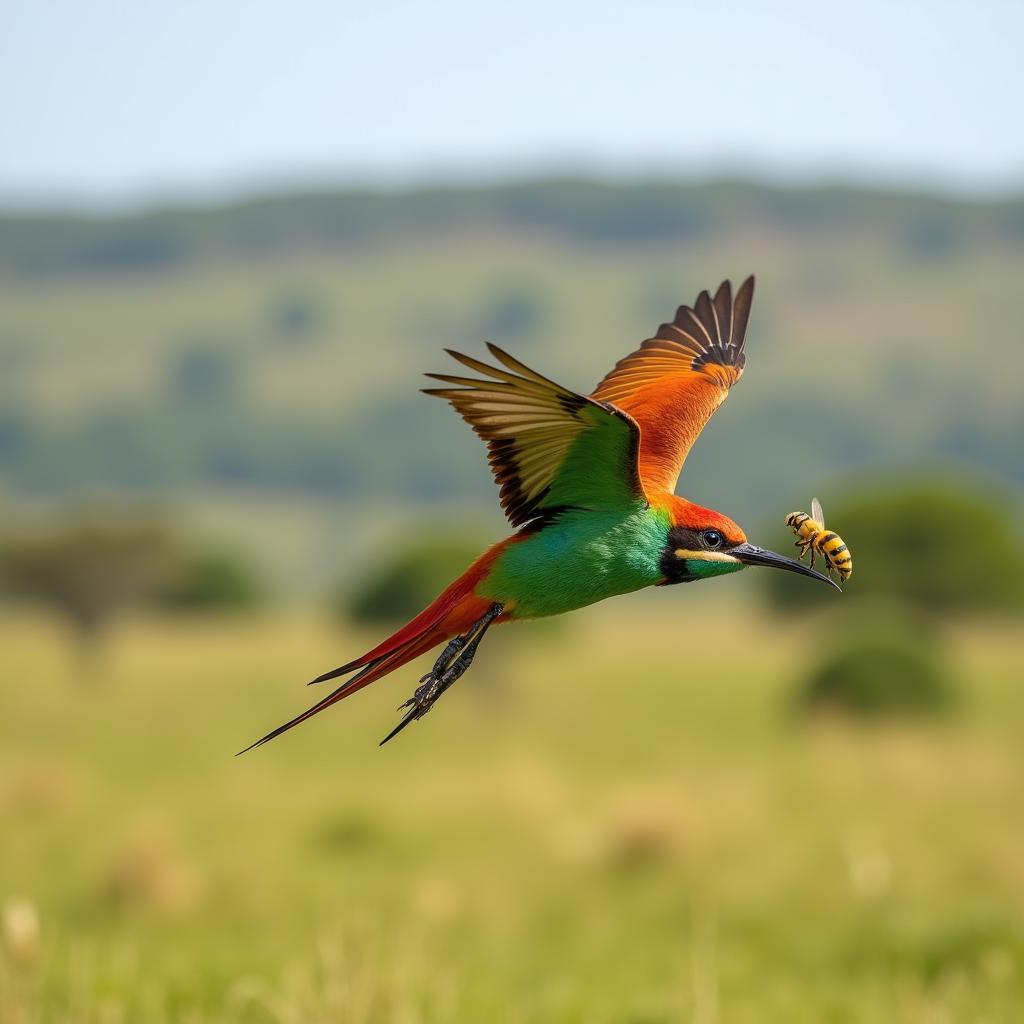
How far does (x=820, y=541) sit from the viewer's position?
10.6 feet

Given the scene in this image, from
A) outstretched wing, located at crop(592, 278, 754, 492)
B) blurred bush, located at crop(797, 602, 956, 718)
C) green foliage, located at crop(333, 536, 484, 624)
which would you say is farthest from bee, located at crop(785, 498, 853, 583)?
green foliage, located at crop(333, 536, 484, 624)

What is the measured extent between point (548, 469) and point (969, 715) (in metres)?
54.2

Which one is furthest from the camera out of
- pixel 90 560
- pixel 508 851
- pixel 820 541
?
pixel 90 560

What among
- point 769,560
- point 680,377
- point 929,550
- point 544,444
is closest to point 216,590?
point 929,550

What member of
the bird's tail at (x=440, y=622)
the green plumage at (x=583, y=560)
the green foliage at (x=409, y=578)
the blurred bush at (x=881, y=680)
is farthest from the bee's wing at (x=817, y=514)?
the green foliage at (x=409, y=578)

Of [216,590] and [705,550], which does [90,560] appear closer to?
[216,590]

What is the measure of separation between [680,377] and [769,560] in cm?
161

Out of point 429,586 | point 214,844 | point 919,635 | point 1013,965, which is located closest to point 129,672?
point 429,586

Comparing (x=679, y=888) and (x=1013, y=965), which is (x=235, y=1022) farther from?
(x=679, y=888)

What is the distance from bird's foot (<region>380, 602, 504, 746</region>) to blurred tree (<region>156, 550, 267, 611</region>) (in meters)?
73.8

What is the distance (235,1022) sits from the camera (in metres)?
12.1

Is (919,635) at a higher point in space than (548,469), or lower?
lower

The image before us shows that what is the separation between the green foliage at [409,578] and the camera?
6050 cm

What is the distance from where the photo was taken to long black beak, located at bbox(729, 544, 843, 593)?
304 cm
